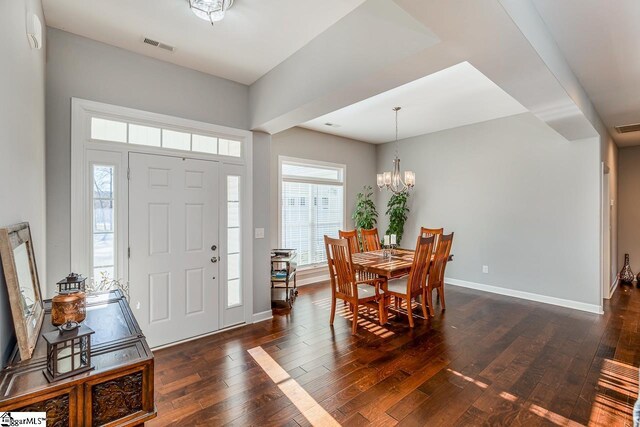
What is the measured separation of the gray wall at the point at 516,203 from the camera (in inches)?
168

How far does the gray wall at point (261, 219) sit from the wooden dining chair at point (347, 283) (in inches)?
32.1

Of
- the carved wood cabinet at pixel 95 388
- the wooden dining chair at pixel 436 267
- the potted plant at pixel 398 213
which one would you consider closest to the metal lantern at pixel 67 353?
the carved wood cabinet at pixel 95 388

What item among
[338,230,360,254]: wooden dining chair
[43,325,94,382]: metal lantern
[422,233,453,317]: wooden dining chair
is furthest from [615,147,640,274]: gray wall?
[43,325,94,382]: metal lantern

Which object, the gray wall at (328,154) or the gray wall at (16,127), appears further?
the gray wall at (328,154)

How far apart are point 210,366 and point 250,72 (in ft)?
9.81

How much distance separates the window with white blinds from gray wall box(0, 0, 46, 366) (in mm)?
3705

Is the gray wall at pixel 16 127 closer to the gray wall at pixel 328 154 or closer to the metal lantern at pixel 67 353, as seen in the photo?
the metal lantern at pixel 67 353

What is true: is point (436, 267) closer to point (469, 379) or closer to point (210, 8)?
point (469, 379)

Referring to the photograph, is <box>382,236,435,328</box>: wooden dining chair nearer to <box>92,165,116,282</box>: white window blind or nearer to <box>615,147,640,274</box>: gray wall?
<box>92,165,116,282</box>: white window blind

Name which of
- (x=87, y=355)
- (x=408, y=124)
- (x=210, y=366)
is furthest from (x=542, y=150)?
(x=87, y=355)

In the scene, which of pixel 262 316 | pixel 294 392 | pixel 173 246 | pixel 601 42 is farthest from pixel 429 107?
pixel 294 392

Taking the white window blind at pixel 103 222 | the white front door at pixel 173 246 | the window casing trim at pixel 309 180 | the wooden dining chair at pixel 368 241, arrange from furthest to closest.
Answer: the window casing trim at pixel 309 180
the wooden dining chair at pixel 368 241
the white front door at pixel 173 246
the white window blind at pixel 103 222

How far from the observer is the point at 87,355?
109cm

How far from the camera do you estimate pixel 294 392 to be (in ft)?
7.62
